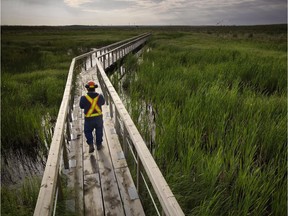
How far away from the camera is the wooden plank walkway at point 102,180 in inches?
108

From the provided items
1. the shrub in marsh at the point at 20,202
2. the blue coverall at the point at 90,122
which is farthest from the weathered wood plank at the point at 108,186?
the shrub in marsh at the point at 20,202

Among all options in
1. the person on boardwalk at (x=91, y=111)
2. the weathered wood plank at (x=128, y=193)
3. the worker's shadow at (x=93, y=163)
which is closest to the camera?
the weathered wood plank at (x=128, y=193)

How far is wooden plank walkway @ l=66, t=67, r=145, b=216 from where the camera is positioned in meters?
2.74

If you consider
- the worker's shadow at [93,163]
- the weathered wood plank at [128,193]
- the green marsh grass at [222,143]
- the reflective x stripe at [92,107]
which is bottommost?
the weathered wood plank at [128,193]

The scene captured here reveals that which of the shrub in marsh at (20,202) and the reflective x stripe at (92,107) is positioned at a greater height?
the reflective x stripe at (92,107)

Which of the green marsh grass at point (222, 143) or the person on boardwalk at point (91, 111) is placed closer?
the green marsh grass at point (222, 143)

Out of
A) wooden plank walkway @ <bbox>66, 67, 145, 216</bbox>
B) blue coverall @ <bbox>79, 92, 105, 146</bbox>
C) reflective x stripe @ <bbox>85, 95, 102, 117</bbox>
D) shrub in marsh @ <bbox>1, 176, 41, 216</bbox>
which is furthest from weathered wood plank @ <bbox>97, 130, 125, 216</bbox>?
shrub in marsh @ <bbox>1, 176, 41, 216</bbox>

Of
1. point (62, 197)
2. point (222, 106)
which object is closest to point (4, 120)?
point (62, 197)

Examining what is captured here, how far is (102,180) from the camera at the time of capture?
3242 mm

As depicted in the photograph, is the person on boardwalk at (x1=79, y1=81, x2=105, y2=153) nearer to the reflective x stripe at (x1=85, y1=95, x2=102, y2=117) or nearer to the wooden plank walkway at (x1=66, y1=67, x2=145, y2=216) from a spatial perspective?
the reflective x stripe at (x1=85, y1=95, x2=102, y2=117)

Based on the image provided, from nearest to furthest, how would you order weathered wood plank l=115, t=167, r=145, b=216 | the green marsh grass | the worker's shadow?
1. weathered wood plank l=115, t=167, r=145, b=216
2. the green marsh grass
3. the worker's shadow

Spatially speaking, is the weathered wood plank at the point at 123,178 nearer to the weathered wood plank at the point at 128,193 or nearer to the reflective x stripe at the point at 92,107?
the weathered wood plank at the point at 128,193

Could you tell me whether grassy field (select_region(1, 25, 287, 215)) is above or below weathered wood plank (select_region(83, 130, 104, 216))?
above

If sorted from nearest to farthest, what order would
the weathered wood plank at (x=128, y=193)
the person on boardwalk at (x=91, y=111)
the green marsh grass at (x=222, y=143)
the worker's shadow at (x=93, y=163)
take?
the weathered wood plank at (x=128, y=193)
the green marsh grass at (x=222, y=143)
the worker's shadow at (x=93, y=163)
the person on boardwalk at (x=91, y=111)
